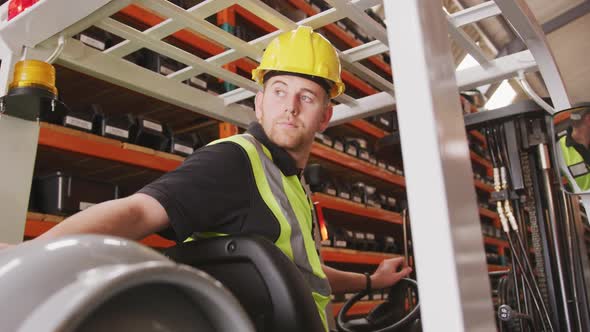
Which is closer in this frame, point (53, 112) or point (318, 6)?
point (53, 112)

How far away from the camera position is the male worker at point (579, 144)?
7.01 feet

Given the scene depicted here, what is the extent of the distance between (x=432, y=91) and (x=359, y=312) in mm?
3747

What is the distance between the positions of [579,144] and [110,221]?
193 cm

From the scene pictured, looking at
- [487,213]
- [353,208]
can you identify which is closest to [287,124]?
[353,208]

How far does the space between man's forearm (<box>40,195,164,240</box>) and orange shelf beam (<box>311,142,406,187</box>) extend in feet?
9.65

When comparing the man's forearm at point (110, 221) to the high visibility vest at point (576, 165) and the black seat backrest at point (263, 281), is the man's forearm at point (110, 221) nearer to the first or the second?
the black seat backrest at point (263, 281)

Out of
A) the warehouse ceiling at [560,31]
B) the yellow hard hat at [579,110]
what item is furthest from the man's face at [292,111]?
the warehouse ceiling at [560,31]

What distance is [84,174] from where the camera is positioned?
3076 mm

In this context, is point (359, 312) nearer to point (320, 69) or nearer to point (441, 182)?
point (320, 69)

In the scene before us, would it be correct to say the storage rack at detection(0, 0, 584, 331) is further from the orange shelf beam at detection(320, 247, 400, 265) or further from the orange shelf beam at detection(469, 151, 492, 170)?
the orange shelf beam at detection(469, 151, 492, 170)

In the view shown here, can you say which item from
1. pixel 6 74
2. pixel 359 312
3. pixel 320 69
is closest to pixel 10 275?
pixel 6 74

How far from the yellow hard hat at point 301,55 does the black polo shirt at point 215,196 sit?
47cm

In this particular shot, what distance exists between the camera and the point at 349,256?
427 centimetres

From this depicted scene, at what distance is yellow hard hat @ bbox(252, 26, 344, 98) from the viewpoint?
186 centimetres
